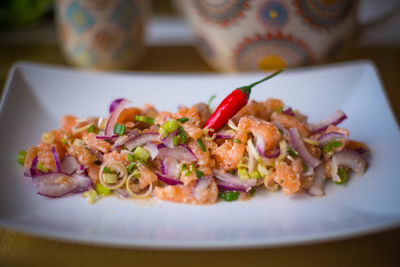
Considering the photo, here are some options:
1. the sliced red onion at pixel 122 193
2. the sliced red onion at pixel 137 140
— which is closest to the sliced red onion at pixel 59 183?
the sliced red onion at pixel 122 193

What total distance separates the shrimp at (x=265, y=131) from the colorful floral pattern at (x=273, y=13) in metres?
0.99

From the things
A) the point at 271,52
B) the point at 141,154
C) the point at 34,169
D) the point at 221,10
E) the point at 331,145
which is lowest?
the point at 34,169

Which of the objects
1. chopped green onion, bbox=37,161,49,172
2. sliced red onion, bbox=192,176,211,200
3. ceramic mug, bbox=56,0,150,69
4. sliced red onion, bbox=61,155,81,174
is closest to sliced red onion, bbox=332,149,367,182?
sliced red onion, bbox=192,176,211,200

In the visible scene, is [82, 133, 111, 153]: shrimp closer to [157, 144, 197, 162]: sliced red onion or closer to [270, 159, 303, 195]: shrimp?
[157, 144, 197, 162]: sliced red onion

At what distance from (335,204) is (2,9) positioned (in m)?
2.95

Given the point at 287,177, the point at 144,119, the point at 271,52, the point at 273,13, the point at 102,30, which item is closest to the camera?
the point at 287,177

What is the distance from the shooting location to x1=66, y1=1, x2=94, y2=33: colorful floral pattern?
10.2 feet

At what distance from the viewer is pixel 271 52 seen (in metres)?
3.10

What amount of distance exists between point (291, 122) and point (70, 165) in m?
1.10

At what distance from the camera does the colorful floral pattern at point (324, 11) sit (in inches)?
112

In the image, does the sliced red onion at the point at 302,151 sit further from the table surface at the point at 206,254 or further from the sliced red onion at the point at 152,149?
the sliced red onion at the point at 152,149

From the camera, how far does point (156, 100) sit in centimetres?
282

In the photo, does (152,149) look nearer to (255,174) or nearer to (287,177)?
(255,174)

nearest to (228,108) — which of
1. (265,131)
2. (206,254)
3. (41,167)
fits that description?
(265,131)
